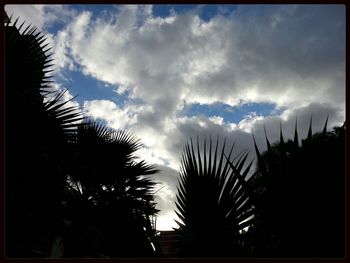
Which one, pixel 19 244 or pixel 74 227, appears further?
pixel 74 227

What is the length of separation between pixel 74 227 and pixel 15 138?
230 cm

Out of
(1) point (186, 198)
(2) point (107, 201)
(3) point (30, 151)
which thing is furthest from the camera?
(2) point (107, 201)

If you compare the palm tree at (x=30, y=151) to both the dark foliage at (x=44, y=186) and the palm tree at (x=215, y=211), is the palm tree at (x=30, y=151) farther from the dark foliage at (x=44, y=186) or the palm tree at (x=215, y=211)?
the palm tree at (x=215, y=211)

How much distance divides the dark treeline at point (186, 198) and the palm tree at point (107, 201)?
2cm

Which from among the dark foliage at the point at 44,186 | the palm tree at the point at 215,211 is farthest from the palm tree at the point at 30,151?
the palm tree at the point at 215,211

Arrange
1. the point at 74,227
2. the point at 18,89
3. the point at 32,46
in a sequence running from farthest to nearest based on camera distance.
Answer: the point at 74,227, the point at 32,46, the point at 18,89

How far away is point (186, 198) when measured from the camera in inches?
114

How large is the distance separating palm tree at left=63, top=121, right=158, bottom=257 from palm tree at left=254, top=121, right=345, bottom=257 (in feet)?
3.51

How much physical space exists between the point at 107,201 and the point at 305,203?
15.5 feet

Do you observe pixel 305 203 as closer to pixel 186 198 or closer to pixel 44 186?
pixel 186 198

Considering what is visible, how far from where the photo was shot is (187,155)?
3.01m

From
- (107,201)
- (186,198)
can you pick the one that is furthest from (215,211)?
(107,201)
